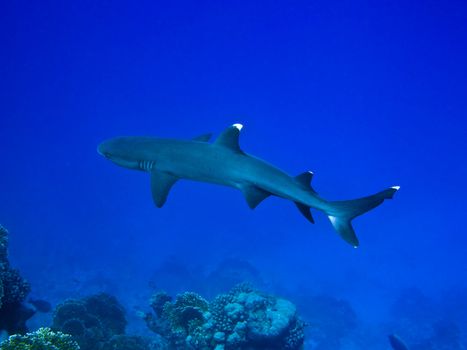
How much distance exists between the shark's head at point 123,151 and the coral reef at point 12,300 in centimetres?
470

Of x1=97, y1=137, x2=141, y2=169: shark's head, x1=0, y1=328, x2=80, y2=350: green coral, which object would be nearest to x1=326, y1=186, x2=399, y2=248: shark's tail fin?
x1=97, y1=137, x2=141, y2=169: shark's head

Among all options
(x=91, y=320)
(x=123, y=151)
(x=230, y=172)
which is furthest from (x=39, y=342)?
(x=91, y=320)

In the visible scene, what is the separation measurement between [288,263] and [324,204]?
51.5 m

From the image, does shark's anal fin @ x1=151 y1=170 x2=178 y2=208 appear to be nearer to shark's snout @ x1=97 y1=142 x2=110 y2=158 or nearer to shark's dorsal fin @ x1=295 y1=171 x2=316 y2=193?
shark's snout @ x1=97 y1=142 x2=110 y2=158

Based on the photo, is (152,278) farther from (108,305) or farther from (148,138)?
(148,138)

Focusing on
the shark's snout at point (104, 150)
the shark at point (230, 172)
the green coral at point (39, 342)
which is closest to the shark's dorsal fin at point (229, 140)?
the shark at point (230, 172)

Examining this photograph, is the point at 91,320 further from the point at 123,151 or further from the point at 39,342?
the point at 123,151

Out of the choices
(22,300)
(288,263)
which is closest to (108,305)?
(22,300)

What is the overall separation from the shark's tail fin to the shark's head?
12.1 feet

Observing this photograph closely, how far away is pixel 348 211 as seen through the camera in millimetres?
6496

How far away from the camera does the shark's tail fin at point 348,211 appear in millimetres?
6340

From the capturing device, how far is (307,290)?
42.7 metres

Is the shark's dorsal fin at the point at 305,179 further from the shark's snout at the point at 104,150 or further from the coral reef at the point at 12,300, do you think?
the coral reef at the point at 12,300

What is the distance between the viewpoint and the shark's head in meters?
7.21
